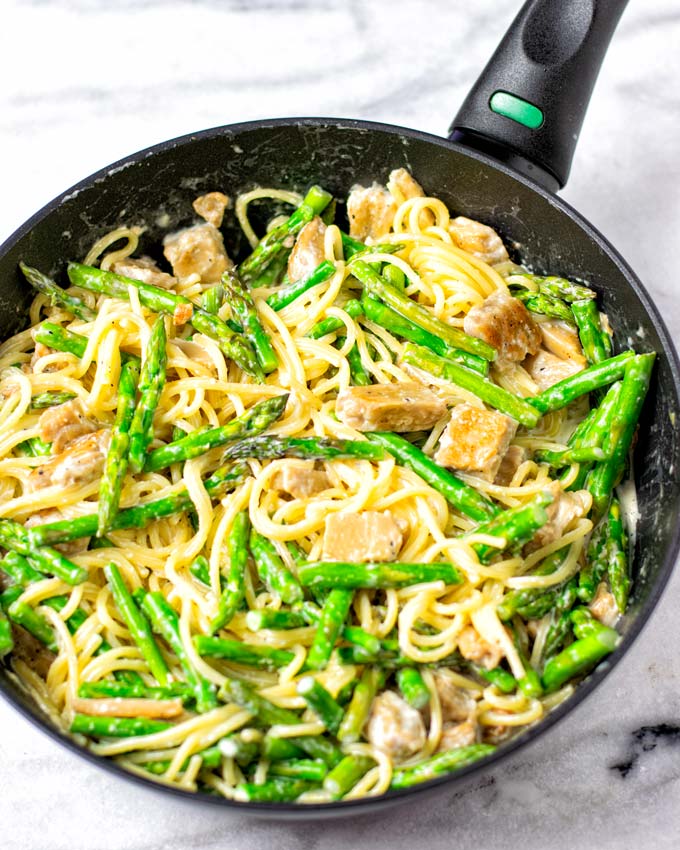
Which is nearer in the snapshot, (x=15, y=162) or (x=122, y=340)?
(x=122, y=340)

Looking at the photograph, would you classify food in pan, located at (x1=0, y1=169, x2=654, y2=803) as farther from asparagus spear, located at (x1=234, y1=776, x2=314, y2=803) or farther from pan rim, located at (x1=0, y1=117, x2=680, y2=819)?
pan rim, located at (x1=0, y1=117, x2=680, y2=819)

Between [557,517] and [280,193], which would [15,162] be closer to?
[280,193]

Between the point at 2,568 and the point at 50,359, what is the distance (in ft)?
3.14

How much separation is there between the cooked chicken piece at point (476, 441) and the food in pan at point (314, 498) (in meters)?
0.01

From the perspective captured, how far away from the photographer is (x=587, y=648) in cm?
388

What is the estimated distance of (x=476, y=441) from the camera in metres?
4.29

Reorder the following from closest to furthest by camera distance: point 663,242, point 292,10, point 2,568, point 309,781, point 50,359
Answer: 1. point 309,781
2. point 2,568
3. point 50,359
4. point 663,242
5. point 292,10

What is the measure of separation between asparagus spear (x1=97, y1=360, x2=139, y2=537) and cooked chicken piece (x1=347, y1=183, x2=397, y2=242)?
1309 mm

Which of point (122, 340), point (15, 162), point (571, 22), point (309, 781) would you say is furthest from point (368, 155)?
point (309, 781)

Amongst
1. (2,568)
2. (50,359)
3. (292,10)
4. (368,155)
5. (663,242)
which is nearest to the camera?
(2,568)

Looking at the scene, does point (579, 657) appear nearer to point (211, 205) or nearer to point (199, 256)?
point (199, 256)

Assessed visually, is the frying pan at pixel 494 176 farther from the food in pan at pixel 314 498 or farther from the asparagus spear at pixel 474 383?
the asparagus spear at pixel 474 383

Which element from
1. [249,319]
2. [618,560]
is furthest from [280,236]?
[618,560]

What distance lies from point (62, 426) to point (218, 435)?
639 millimetres
